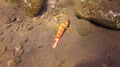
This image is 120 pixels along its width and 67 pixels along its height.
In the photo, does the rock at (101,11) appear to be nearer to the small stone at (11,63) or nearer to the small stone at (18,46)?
the small stone at (18,46)

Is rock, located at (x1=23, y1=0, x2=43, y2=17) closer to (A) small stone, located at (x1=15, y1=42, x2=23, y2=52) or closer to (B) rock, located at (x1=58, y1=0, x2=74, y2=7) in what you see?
(B) rock, located at (x1=58, y1=0, x2=74, y2=7)

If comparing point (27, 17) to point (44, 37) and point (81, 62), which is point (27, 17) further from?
point (81, 62)

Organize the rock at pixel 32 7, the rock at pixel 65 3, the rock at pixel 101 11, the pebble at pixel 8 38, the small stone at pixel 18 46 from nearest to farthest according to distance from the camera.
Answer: the rock at pixel 101 11 → the small stone at pixel 18 46 → the pebble at pixel 8 38 → the rock at pixel 32 7 → the rock at pixel 65 3

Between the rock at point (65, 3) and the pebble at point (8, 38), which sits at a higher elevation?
the rock at point (65, 3)

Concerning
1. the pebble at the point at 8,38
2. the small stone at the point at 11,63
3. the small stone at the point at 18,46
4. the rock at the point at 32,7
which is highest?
the rock at the point at 32,7

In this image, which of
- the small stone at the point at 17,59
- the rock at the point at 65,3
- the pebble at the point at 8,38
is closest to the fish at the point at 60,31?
the rock at the point at 65,3

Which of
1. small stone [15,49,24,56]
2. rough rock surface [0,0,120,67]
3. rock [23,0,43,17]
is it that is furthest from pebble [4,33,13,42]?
rock [23,0,43,17]

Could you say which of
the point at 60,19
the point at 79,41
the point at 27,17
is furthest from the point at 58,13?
the point at 79,41
